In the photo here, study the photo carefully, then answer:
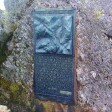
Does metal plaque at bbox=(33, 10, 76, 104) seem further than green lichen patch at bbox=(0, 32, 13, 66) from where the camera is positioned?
No

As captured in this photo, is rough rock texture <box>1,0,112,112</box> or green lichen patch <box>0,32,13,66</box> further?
green lichen patch <box>0,32,13,66</box>

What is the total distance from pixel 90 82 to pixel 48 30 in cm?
104

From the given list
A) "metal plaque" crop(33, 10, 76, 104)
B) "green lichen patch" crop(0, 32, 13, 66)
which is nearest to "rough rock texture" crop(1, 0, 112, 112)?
"metal plaque" crop(33, 10, 76, 104)

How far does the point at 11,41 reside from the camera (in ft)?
16.6

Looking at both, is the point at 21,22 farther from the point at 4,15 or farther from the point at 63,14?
the point at 63,14

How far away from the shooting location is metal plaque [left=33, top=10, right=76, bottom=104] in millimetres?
4457

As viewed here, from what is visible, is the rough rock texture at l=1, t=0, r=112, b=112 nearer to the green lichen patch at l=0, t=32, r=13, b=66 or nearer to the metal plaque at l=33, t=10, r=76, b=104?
the metal plaque at l=33, t=10, r=76, b=104

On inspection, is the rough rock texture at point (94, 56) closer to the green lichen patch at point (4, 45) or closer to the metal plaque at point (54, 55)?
the metal plaque at point (54, 55)

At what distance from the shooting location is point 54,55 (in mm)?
4594

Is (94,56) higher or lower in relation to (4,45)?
lower

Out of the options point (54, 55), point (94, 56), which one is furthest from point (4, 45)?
point (94, 56)

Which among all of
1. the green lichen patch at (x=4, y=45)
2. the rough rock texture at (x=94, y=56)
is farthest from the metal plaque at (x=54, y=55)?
the green lichen patch at (x=4, y=45)

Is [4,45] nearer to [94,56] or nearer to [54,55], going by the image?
[54,55]

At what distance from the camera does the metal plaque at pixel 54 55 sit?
14.6 ft
